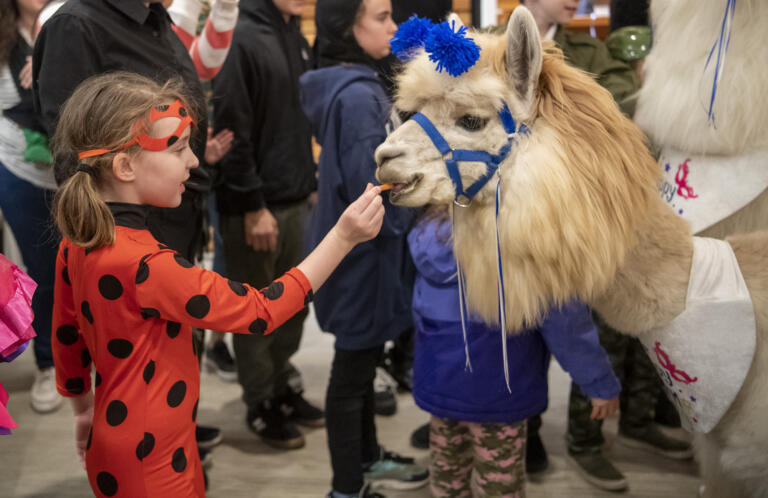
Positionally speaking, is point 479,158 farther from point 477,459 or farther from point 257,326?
point 477,459

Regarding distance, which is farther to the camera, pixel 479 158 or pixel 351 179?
pixel 351 179

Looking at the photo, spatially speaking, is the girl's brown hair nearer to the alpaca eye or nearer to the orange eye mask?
the orange eye mask

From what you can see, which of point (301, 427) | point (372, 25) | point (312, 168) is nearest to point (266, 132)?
point (312, 168)

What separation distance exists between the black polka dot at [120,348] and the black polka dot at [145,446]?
0.18 m

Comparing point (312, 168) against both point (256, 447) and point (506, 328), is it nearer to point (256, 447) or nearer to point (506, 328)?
point (256, 447)

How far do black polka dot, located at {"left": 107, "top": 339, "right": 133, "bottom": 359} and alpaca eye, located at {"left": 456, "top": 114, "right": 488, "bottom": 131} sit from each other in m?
0.86

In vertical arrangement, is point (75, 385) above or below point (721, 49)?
below

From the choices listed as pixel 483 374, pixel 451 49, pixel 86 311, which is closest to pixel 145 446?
pixel 86 311

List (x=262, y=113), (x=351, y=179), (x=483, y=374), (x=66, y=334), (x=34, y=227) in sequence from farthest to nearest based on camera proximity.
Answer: (x=34, y=227) → (x=262, y=113) → (x=351, y=179) → (x=483, y=374) → (x=66, y=334)

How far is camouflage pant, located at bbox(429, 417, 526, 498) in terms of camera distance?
1.90 metres

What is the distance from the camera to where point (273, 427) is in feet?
9.54

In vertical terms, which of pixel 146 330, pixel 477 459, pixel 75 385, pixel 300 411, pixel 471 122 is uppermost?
pixel 471 122

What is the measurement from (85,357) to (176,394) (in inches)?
12.9

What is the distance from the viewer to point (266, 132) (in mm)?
2805
